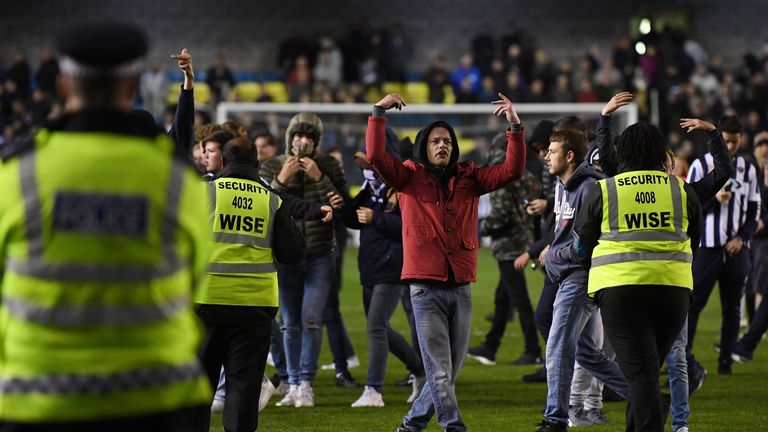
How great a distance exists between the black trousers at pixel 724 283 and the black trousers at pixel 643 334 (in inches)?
148

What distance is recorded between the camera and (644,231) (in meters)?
6.57

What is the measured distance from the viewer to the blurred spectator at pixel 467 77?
1172 inches


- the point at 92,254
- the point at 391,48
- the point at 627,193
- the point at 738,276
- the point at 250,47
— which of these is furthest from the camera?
the point at 250,47

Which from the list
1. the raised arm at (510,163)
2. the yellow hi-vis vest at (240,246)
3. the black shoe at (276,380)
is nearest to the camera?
Result: the yellow hi-vis vest at (240,246)

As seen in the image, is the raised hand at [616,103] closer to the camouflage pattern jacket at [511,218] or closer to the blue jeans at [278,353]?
the camouflage pattern jacket at [511,218]

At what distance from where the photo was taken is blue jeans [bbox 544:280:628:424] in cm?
768

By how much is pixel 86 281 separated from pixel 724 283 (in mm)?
7970

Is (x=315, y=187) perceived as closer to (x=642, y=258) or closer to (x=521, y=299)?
(x=521, y=299)

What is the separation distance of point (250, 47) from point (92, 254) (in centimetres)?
3119

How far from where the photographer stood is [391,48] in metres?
32.1

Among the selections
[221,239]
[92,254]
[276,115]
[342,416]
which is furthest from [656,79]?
[92,254]

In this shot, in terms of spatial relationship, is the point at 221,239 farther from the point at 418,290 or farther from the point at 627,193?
the point at 627,193

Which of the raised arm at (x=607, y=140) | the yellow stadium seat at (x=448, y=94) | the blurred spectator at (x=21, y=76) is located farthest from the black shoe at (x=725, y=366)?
the blurred spectator at (x=21, y=76)

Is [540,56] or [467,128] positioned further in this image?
[540,56]
